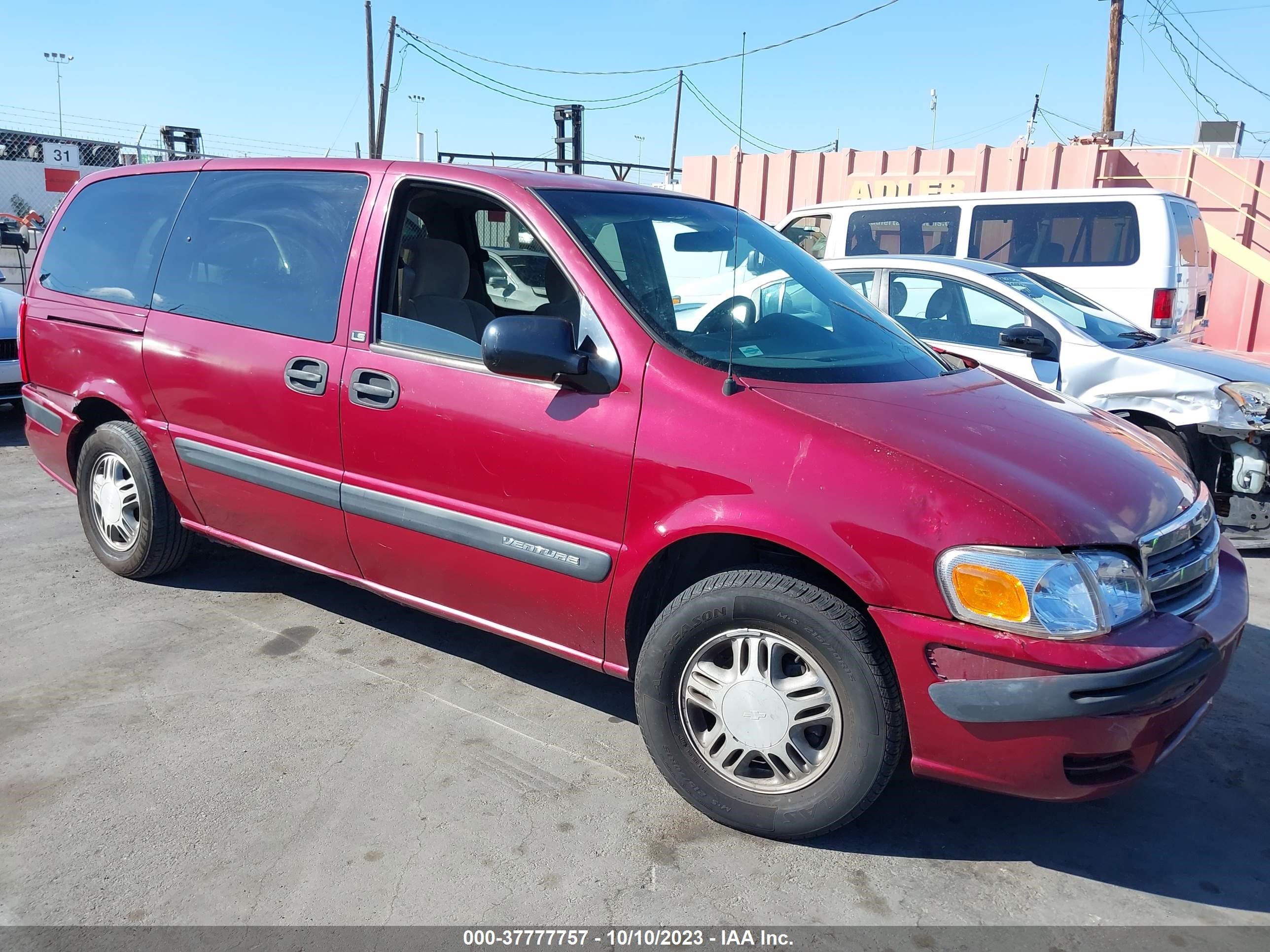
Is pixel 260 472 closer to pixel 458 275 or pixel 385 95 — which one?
pixel 458 275

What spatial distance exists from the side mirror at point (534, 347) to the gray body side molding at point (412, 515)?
1.72 feet

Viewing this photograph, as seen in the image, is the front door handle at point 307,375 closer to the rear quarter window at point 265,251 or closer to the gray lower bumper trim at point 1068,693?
the rear quarter window at point 265,251

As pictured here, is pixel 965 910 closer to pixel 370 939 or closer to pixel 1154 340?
pixel 370 939

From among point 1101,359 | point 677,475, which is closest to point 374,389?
point 677,475

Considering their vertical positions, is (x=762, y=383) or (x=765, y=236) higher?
(x=765, y=236)

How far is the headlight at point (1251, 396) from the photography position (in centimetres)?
529

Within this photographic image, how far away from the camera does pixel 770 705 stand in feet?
8.55

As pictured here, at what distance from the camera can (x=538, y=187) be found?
326 centimetres

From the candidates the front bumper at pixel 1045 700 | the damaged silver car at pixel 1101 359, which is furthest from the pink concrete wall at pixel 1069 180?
the front bumper at pixel 1045 700

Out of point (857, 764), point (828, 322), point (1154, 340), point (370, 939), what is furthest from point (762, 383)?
point (1154, 340)

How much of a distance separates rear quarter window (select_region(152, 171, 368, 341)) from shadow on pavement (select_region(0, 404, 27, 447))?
402 centimetres

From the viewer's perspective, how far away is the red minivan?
2350mm

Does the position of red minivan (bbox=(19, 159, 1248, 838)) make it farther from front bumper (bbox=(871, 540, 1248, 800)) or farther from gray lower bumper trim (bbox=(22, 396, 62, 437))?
gray lower bumper trim (bbox=(22, 396, 62, 437))

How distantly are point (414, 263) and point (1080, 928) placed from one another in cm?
295
